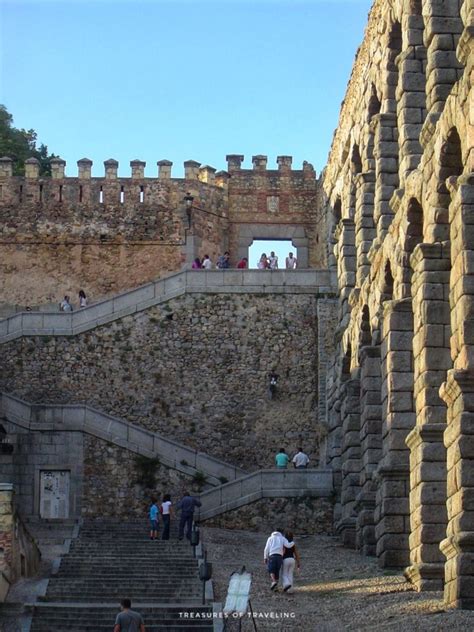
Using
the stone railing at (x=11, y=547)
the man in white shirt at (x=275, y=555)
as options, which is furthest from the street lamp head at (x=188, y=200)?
the man in white shirt at (x=275, y=555)

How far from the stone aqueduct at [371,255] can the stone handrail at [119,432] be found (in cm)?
51

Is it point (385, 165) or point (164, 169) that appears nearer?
point (385, 165)

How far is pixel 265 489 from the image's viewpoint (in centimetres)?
3616

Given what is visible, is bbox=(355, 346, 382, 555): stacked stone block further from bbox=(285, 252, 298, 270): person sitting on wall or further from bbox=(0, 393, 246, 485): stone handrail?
bbox=(285, 252, 298, 270): person sitting on wall

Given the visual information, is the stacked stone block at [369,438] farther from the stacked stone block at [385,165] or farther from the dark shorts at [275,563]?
the dark shorts at [275,563]

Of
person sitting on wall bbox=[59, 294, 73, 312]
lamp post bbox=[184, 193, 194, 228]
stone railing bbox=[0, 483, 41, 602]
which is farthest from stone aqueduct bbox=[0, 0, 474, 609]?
stone railing bbox=[0, 483, 41, 602]

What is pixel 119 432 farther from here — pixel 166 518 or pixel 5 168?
pixel 5 168

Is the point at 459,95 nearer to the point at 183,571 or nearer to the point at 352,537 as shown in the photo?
the point at 183,571

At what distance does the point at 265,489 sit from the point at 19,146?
85.7 feet

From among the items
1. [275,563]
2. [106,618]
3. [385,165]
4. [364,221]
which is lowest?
[106,618]

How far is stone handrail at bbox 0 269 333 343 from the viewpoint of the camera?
1626 inches

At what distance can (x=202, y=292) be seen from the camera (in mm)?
41875

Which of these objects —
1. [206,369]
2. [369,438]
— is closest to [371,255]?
[369,438]

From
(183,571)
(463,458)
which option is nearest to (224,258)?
(183,571)
